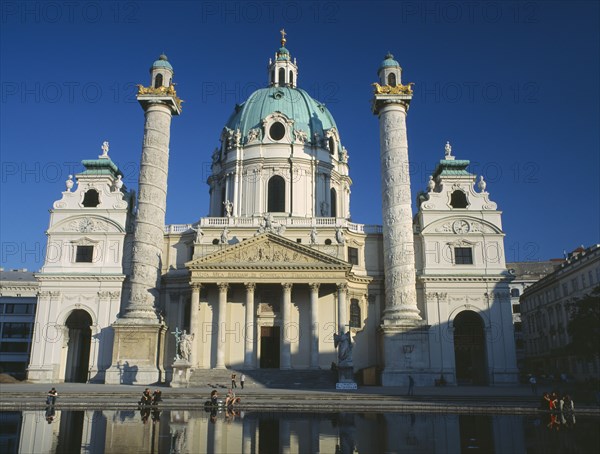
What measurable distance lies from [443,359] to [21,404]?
97.8ft

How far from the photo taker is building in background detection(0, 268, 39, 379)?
65.0 m

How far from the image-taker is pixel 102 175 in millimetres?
47281

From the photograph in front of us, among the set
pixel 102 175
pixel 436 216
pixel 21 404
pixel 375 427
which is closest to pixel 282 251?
pixel 436 216

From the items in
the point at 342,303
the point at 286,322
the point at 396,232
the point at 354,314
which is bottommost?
the point at 286,322

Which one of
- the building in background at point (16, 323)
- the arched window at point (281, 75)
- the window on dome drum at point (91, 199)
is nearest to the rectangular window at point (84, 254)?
the window on dome drum at point (91, 199)

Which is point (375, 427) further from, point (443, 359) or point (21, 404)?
point (443, 359)

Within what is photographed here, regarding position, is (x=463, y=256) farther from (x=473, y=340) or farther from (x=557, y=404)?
(x=557, y=404)

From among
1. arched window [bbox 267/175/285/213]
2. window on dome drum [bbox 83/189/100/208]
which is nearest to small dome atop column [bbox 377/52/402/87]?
arched window [bbox 267/175/285/213]

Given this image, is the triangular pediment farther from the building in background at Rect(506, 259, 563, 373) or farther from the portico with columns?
the building in background at Rect(506, 259, 563, 373)

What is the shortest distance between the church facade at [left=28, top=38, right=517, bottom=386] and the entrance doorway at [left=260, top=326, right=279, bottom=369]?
3.4 inches

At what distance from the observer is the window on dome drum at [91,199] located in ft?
154

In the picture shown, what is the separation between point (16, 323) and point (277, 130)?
40.4 m

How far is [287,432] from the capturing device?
1554 centimetres

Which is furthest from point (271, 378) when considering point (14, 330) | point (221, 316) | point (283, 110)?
point (14, 330)
